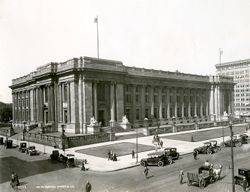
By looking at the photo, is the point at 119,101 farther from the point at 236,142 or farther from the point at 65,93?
the point at 236,142

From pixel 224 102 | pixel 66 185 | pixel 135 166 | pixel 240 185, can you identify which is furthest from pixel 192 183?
pixel 224 102

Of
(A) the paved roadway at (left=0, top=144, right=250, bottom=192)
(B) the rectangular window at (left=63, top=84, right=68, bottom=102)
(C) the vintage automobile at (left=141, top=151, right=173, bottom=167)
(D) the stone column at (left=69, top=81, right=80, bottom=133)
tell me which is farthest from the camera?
(B) the rectangular window at (left=63, top=84, right=68, bottom=102)

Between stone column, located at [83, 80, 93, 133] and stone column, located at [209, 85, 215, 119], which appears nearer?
stone column, located at [83, 80, 93, 133]

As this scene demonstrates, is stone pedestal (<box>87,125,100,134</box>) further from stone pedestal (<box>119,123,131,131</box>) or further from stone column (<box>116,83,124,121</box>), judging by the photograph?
stone column (<box>116,83,124,121</box>)

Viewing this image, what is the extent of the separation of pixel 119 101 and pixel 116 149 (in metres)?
21.8

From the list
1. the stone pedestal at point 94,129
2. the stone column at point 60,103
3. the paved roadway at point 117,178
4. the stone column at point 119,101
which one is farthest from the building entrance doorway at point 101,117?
the paved roadway at point 117,178

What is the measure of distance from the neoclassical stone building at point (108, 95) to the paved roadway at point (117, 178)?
2334cm

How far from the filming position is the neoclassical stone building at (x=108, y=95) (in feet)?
171

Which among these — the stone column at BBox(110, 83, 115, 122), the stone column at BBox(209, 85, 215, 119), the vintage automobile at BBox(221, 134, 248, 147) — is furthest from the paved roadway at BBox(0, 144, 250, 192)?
the stone column at BBox(209, 85, 215, 119)

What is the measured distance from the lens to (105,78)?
54.8 metres

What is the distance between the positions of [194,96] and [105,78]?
3528cm

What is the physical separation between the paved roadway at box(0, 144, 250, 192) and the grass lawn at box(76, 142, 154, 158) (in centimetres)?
659

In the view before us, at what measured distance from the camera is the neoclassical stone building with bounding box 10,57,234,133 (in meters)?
52.2

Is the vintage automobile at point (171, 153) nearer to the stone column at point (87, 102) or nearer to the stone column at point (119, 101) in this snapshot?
the stone column at point (87, 102)
